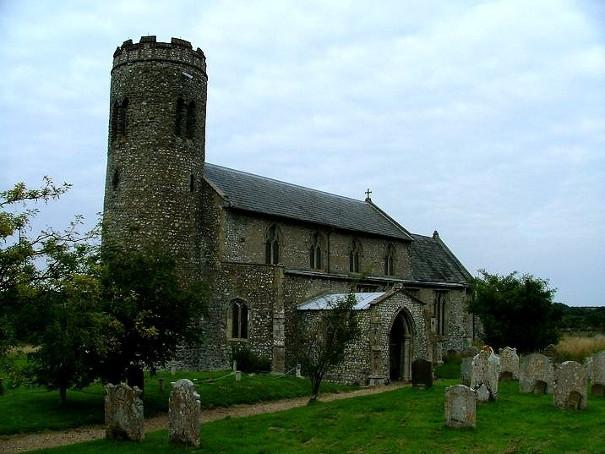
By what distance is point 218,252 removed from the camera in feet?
104

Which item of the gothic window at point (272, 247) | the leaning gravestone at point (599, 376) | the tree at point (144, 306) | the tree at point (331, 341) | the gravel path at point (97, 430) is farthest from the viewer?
the gothic window at point (272, 247)

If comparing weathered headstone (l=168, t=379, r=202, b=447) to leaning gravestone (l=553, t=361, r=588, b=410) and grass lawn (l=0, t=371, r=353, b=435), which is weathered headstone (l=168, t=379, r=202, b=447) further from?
leaning gravestone (l=553, t=361, r=588, b=410)

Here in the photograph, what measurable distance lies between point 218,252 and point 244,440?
16.6 m

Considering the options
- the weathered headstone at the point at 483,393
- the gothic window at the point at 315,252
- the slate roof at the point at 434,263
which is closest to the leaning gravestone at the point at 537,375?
the weathered headstone at the point at 483,393

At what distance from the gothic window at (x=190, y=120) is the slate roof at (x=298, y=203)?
2366 millimetres

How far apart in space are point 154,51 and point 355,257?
16552 millimetres

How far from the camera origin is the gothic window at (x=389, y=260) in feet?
138

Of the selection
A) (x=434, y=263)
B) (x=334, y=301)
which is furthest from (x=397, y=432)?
(x=434, y=263)

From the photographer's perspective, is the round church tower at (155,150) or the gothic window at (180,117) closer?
the round church tower at (155,150)

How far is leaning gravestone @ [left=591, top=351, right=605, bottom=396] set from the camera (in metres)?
21.5

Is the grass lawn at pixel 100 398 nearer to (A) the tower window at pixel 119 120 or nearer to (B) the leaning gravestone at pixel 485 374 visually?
(B) the leaning gravestone at pixel 485 374

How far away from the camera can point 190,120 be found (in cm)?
3256

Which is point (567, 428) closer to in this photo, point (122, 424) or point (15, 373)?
point (122, 424)

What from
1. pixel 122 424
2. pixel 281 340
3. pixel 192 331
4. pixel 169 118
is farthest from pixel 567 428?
pixel 169 118
